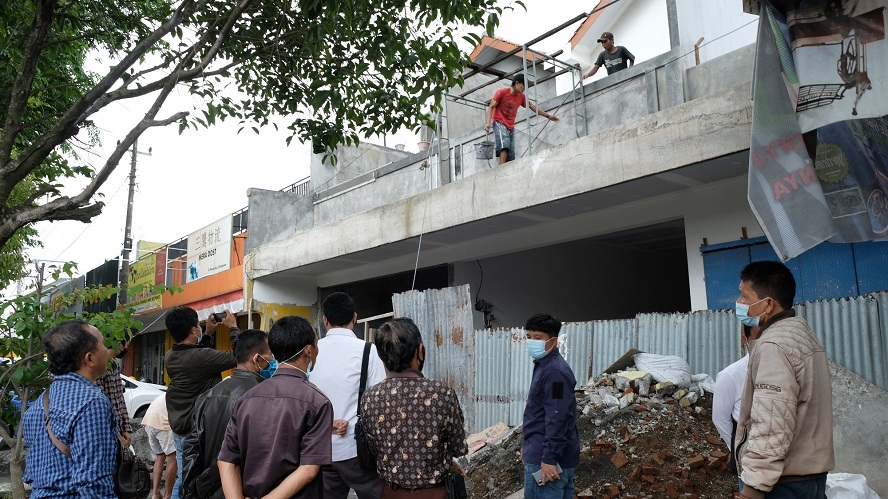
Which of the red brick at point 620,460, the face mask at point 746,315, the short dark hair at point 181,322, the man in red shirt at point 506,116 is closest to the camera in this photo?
the face mask at point 746,315

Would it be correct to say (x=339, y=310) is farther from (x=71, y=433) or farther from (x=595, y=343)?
(x=595, y=343)

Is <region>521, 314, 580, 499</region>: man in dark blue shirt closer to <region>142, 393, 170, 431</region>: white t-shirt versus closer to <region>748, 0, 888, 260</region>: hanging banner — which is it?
<region>748, 0, 888, 260</region>: hanging banner

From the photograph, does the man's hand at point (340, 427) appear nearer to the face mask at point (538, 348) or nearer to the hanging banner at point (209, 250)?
the face mask at point (538, 348)

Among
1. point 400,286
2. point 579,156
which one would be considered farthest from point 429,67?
point 400,286

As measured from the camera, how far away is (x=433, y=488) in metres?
3.03

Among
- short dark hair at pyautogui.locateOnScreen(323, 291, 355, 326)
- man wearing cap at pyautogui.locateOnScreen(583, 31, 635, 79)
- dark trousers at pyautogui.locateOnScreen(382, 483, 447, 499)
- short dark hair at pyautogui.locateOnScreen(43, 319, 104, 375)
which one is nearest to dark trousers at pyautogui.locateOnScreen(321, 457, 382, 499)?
dark trousers at pyautogui.locateOnScreen(382, 483, 447, 499)

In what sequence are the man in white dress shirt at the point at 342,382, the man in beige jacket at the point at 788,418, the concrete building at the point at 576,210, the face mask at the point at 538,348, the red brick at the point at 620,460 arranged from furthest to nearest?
the concrete building at the point at 576,210 < the red brick at the point at 620,460 < the face mask at the point at 538,348 < the man in white dress shirt at the point at 342,382 < the man in beige jacket at the point at 788,418

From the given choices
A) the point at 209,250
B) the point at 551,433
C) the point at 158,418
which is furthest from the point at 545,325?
the point at 209,250

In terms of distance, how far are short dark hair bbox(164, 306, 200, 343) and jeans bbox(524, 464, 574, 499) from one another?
8.21 feet

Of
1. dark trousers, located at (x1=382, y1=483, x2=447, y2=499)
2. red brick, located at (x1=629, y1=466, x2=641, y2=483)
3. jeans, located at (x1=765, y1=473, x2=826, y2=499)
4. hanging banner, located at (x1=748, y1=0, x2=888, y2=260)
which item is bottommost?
red brick, located at (x1=629, y1=466, x2=641, y2=483)

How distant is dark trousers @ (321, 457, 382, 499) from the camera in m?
3.46

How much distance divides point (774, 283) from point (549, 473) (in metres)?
1.77

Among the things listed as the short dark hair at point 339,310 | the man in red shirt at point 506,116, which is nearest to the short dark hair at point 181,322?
the short dark hair at point 339,310

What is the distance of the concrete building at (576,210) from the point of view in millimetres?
7270
